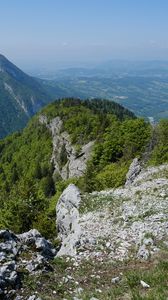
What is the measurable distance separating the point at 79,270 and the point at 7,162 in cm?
16295

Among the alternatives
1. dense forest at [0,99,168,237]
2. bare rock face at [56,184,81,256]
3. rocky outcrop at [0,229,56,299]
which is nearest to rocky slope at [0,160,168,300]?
rocky outcrop at [0,229,56,299]

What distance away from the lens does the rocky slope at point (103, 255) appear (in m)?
19.8

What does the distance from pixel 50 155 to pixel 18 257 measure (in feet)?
424

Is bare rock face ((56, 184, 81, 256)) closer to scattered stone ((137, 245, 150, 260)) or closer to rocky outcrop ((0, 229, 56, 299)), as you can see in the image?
rocky outcrop ((0, 229, 56, 299))

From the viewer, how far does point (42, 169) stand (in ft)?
461

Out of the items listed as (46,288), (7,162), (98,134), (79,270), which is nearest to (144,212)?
(79,270)

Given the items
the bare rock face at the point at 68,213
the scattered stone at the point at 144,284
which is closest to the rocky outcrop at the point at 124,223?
the bare rock face at the point at 68,213

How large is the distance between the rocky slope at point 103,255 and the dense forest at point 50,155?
1457cm

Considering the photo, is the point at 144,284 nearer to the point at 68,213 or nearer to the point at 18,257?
the point at 18,257

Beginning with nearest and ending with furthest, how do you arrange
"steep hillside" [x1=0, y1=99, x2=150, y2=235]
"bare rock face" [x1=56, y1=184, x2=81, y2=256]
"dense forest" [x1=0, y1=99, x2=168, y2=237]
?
"bare rock face" [x1=56, y1=184, x2=81, y2=256] → "dense forest" [x1=0, y1=99, x2=168, y2=237] → "steep hillside" [x1=0, y1=99, x2=150, y2=235]

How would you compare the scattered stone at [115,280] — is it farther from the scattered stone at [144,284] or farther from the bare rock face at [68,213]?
the bare rock face at [68,213]

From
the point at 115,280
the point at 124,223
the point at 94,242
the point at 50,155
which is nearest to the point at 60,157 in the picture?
the point at 50,155

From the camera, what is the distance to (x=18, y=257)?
917 inches

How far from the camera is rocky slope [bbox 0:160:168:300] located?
781 inches
